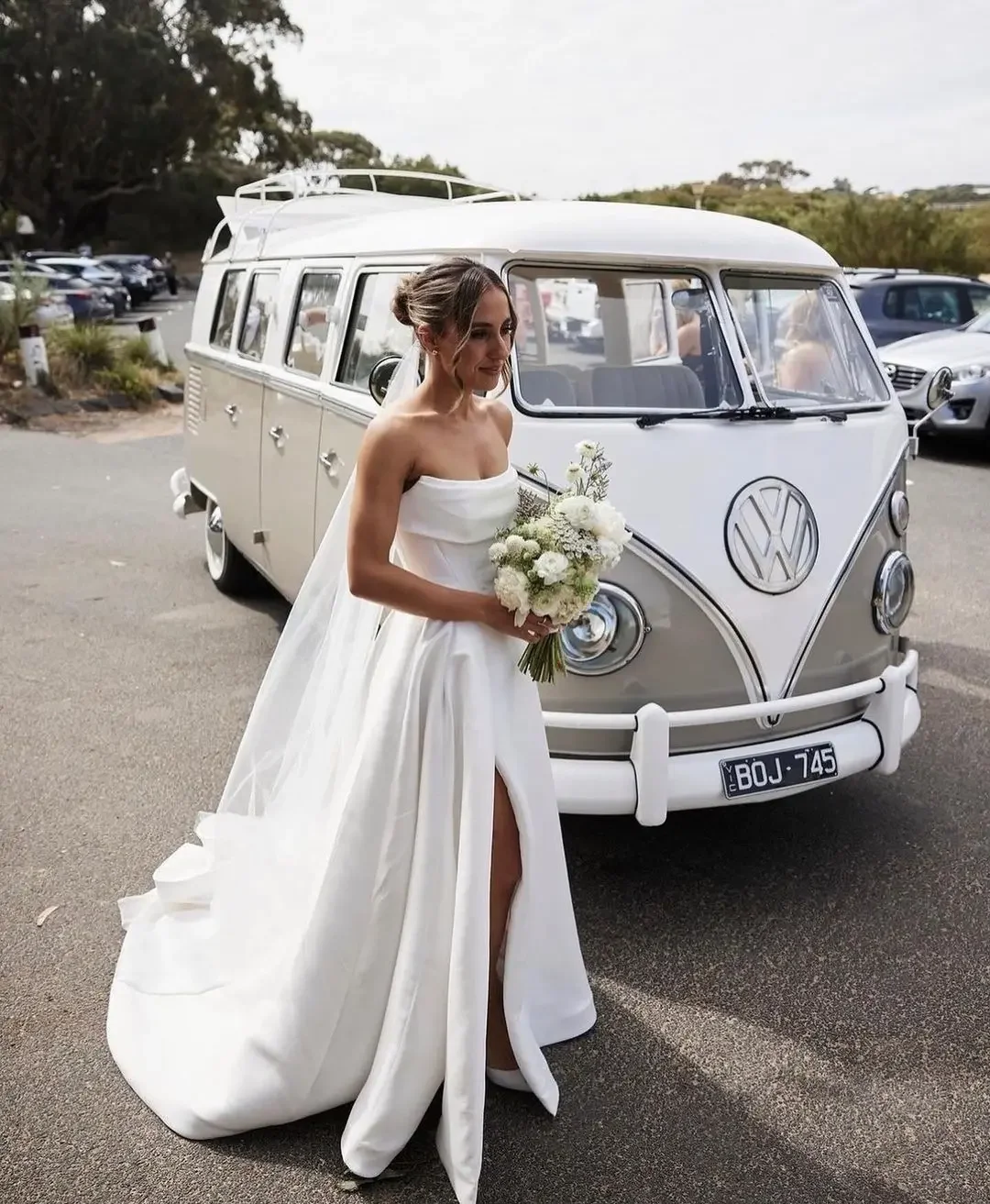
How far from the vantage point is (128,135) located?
42375mm

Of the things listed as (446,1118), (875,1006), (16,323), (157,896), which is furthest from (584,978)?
(16,323)

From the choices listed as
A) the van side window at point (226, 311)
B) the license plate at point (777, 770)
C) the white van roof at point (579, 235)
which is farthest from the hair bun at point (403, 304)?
the van side window at point (226, 311)

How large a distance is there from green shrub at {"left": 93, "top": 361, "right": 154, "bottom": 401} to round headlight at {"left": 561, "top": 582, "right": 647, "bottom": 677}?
1216 cm

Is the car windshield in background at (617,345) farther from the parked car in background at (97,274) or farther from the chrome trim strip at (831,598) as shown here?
the parked car in background at (97,274)

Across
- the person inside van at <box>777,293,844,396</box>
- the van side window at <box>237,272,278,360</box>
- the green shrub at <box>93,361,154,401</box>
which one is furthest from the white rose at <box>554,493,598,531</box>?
the green shrub at <box>93,361,154,401</box>

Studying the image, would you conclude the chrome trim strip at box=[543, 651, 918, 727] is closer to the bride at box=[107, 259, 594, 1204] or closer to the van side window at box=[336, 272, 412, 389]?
the bride at box=[107, 259, 594, 1204]

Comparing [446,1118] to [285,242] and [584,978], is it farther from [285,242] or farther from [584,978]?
[285,242]

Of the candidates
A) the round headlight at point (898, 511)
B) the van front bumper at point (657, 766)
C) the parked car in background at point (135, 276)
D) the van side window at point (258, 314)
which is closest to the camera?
the van front bumper at point (657, 766)

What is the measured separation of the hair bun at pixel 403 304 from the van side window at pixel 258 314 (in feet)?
10.8

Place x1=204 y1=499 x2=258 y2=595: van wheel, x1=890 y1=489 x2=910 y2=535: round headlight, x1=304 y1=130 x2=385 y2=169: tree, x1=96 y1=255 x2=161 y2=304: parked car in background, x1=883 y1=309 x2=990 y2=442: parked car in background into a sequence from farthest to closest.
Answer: x1=304 y1=130 x2=385 y2=169: tree < x1=96 y1=255 x2=161 y2=304: parked car in background < x1=883 y1=309 x2=990 y2=442: parked car in background < x1=204 y1=499 x2=258 y2=595: van wheel < x1=890 y1=489 x2=910 y2=535: round headlight

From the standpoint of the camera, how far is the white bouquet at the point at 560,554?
8.48ft

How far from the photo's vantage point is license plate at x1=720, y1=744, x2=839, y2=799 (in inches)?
143

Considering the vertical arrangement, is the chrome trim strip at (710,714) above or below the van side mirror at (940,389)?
below

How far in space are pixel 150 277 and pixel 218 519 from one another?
28863mm
